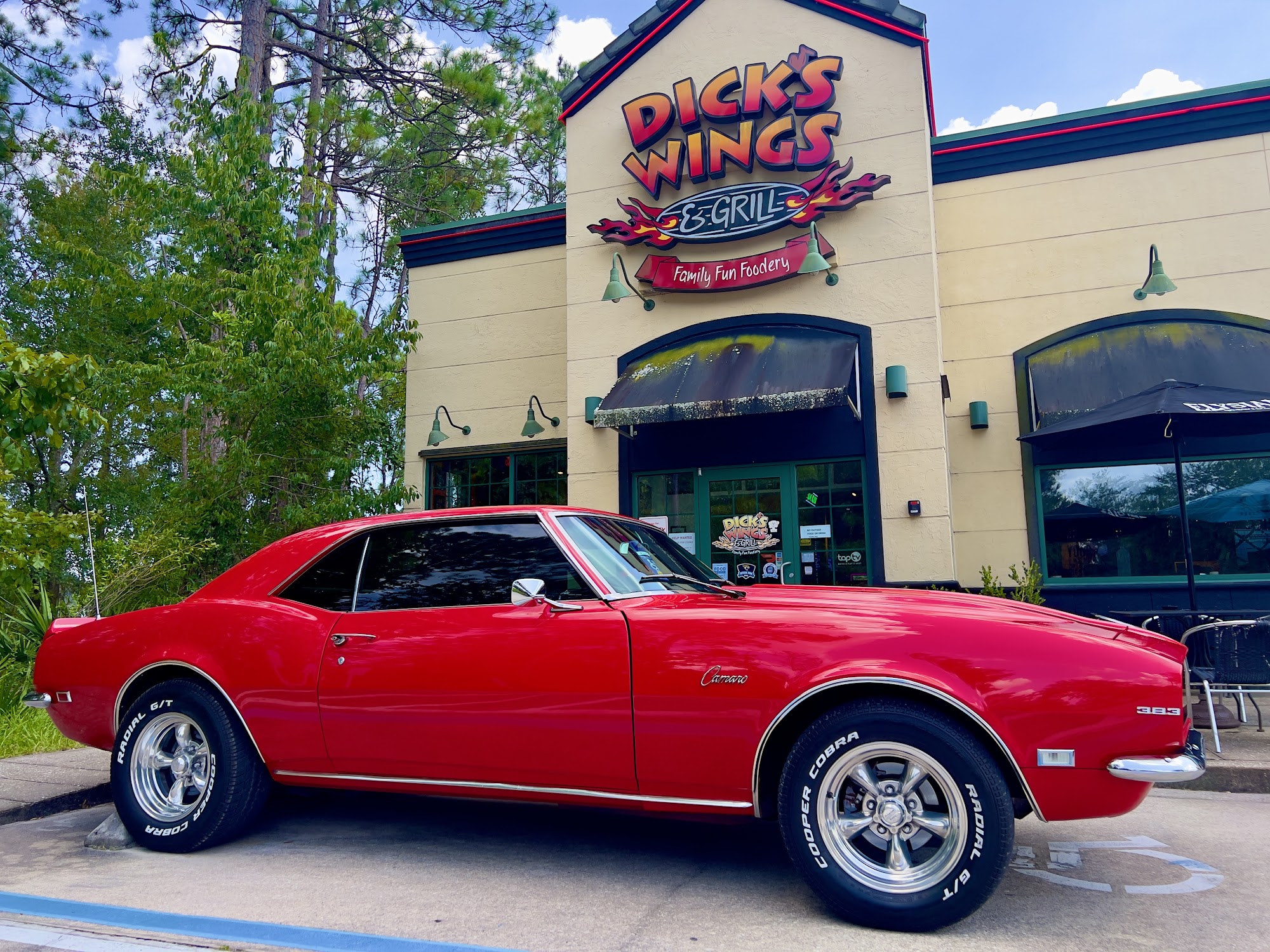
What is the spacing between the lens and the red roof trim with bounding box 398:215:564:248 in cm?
1266

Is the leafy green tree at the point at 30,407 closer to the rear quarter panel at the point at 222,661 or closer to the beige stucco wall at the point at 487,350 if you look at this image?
the rear quarter panel at the point at 222,661

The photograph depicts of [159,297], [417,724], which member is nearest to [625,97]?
[159,297]

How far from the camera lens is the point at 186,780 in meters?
4.20

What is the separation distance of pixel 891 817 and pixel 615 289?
8.00 metres

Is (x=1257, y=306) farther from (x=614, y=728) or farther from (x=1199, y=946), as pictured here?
(x=614, y=728)

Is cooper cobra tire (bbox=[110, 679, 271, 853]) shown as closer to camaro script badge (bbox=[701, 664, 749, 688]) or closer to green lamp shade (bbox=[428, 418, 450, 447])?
camaro script badge (bbox=[701, 664, 749, 688])

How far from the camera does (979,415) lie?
10.2 m

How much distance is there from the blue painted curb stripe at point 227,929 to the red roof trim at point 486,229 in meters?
10.5

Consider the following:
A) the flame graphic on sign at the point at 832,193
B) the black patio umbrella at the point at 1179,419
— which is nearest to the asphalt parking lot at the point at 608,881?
the black patio umbrella at the point at 1179,419

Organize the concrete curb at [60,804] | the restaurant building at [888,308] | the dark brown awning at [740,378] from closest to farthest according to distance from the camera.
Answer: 1. the concrete curb at [60,804]
2. the dark brown awning at [740,378]
3. the restaurant building at [888,308]

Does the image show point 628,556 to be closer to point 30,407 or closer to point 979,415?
point 30,407

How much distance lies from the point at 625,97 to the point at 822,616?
31.7 feet

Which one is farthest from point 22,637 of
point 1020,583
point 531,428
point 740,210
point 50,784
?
point 1020,583

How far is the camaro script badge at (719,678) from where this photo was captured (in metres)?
3.30
